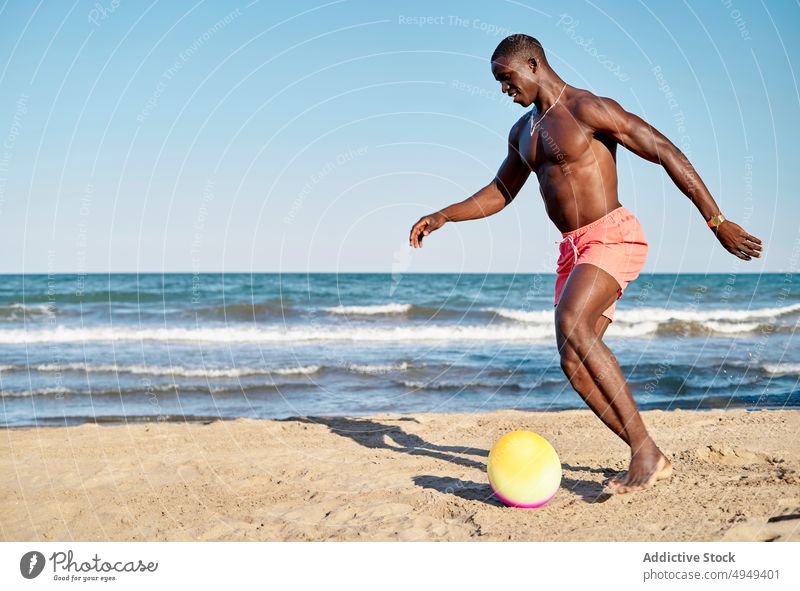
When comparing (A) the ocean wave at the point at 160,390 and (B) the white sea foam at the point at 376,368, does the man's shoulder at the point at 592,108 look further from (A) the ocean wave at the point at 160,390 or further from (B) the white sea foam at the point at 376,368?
(B) the white sea foam at the point at 376,368

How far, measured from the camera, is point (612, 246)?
555cm

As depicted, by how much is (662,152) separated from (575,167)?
634 mm

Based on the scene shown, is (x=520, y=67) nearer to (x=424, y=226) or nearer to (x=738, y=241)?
(x=424, y=226)

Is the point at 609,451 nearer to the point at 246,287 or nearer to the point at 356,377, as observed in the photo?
the point at 356,377

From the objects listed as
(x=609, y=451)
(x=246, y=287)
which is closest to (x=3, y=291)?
(x=246, y=287)

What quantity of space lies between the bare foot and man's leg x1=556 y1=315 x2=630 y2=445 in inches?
8.3

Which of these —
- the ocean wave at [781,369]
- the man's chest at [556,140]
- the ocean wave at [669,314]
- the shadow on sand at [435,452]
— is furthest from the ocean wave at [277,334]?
the man's chest at [556,140]

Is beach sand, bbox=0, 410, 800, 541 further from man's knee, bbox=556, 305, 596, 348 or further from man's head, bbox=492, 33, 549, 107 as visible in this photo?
man's head, bbox=492, 33, 549, 107

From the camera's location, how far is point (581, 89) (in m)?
5.77

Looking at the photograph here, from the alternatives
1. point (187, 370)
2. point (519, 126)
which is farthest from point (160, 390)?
point (519, 126)

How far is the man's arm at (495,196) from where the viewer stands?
6.34 meters

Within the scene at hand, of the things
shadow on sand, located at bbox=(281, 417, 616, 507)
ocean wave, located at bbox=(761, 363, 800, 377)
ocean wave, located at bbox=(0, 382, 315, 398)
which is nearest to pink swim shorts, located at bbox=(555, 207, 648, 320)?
shadow on sand, located at bbox=(281, 417, 616, 507)

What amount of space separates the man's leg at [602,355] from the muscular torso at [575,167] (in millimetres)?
490

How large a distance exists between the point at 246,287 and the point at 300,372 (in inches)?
939
